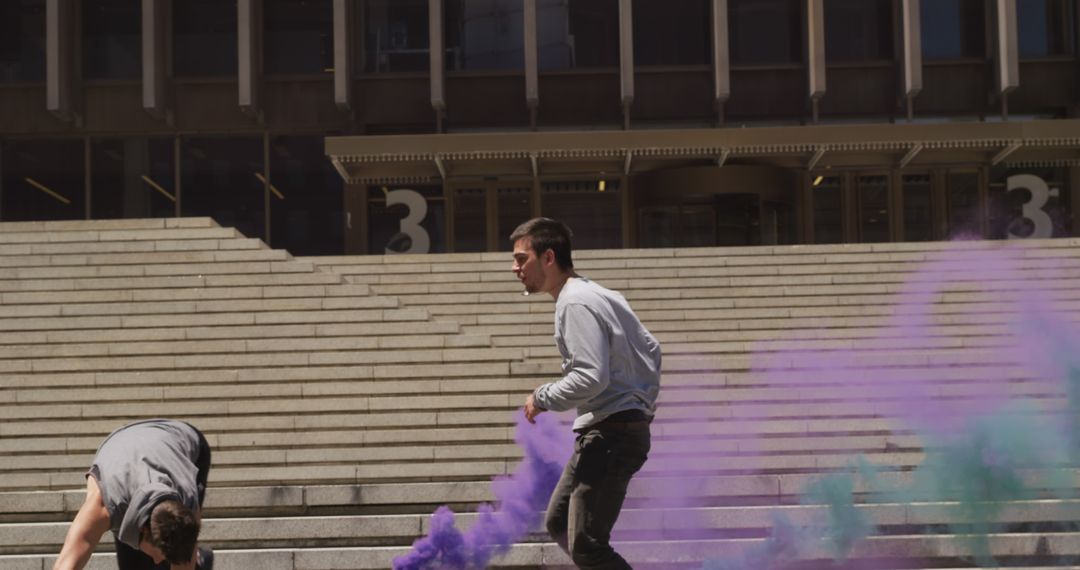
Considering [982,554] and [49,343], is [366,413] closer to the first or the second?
[49,343]

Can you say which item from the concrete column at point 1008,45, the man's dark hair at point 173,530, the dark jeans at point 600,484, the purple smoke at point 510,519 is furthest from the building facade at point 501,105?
the man's dark hair at point 173,530

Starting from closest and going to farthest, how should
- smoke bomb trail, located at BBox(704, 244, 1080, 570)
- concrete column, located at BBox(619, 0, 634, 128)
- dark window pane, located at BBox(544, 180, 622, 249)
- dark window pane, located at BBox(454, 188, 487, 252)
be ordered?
smoke bomb trail, located at BBox(704, 244, 1080, 570), concrete column, located at BBox(619, 0, 634, 128), dark window pane, located at BBox(544, 180, 622, 249), dark window pane, located at BBox(454, 188, 487, 252)

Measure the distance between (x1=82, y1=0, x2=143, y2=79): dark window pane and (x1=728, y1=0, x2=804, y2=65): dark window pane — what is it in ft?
38.6

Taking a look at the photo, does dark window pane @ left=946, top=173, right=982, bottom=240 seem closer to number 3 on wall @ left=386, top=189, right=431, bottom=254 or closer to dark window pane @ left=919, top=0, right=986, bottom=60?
dark window pane @ left=919, top=0, right=986, bottom=60

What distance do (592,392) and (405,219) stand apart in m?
19.4

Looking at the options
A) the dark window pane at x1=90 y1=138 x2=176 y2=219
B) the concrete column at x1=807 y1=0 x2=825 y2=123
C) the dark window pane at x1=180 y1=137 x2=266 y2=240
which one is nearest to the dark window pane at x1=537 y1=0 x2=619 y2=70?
the concrete column at x1=807 y1=0 x2=825 y2=123

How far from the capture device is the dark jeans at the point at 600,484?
468 cm

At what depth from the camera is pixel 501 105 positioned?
24.1m

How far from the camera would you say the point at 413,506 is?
799 cm

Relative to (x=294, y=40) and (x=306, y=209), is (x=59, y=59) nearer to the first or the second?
(x=294, y=40)

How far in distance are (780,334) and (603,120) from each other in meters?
12.5

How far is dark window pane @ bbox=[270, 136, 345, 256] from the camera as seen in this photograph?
23797 mm

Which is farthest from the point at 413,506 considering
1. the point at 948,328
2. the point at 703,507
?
the point at 948,328

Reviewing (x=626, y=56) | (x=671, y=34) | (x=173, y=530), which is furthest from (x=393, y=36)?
(x=173, y=530)
